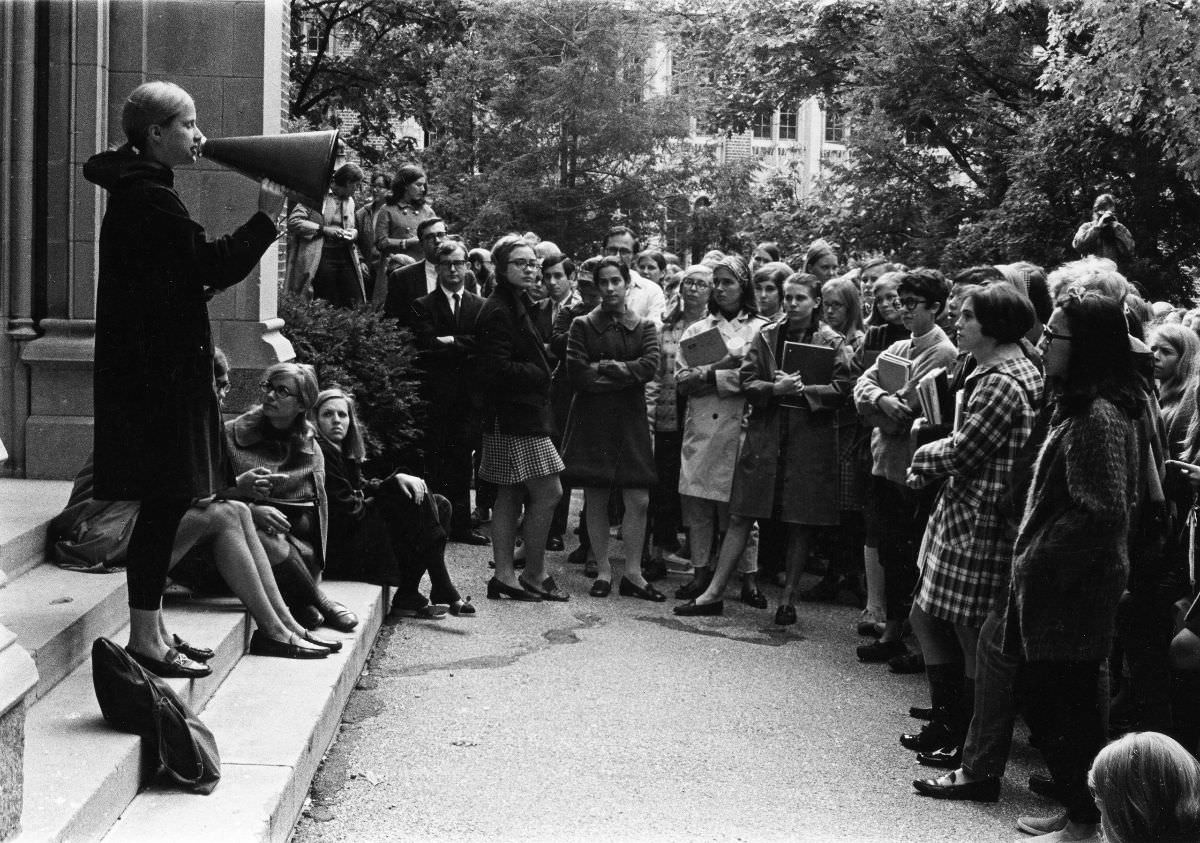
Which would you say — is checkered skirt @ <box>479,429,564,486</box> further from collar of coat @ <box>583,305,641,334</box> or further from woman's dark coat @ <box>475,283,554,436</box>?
collar of coat @ <box>583,305,641,334</box>

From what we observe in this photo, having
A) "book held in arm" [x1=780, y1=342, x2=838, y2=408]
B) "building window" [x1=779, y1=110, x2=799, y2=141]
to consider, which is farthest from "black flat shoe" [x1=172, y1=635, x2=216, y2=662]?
"building window" [x1=779, y1=110, x2=799, y2=141]

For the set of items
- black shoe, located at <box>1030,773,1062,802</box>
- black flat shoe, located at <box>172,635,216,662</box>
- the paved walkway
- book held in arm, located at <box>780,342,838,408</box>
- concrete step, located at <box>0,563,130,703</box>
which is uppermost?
book held in arm, located at <box>780,342,838,408</box>

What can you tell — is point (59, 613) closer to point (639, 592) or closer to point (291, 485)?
point (291, 485)

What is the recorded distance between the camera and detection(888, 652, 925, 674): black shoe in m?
7.93

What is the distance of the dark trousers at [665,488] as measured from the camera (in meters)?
10.6

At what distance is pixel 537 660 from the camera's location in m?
7.80

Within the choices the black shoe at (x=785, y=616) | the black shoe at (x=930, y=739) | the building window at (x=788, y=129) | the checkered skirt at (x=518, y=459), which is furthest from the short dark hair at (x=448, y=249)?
the building window at (x=788, y=129)

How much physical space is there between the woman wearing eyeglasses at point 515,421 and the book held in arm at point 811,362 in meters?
1.53

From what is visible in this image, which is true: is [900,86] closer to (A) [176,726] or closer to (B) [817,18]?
(B) [817,18]

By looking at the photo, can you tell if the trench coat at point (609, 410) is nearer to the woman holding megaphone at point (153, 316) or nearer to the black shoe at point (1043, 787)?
the black shoe at point (1043, 787)

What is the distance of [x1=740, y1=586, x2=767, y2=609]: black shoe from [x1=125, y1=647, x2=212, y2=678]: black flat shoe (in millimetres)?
4846

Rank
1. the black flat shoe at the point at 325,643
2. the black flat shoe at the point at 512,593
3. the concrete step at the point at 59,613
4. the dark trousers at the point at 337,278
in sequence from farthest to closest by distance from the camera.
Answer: the dark trousers at the point at 337,278 < the black flat shoe at the point at 512,593 < the black flat shoe at the point at 325,643 < the concrete step at the point at 59,613

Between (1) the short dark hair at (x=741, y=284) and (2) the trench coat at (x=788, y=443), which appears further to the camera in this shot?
(1) the short dark hair at (x=741, y=284)

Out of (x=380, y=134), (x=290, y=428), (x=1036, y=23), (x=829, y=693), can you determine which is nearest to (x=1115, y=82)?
(x=1036, y=23)
